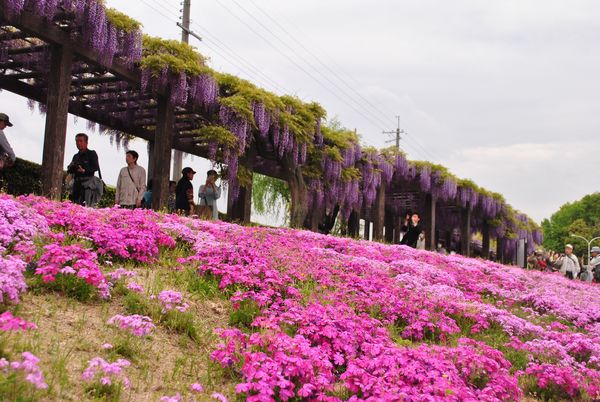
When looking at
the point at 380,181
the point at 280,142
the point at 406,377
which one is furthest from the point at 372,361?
the point at 380,181

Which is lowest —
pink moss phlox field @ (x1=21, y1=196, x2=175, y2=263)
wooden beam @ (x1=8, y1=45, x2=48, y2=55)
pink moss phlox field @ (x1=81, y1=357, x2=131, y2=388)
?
pink moss phlox field @ (x1=81, y1=357, x2=131, y2=388)

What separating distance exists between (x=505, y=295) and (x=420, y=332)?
4.26 meters

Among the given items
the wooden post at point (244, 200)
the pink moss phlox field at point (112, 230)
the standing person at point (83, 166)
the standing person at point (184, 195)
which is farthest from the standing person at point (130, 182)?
the wooden post at point (244, 200)

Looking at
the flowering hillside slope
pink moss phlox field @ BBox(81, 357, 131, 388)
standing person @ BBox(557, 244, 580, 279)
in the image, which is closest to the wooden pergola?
the flowering hillside slope

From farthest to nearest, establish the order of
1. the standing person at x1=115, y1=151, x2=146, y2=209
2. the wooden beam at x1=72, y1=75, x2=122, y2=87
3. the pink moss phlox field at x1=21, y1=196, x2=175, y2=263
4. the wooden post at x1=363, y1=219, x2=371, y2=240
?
1. the wooden post at x1=363, y1=219, x2=371, y2=240
2. the wooden beam at x1=72, y1=75, x2=122, y2=87
3. the standing person at x1=115, y1=151, x2=146, y2=209
4. the pink moss phlox field at x1=21, y1=196, x2=175, y2=263

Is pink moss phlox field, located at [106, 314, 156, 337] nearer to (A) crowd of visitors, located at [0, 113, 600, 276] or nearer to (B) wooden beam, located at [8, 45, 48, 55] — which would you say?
(A) crowd of visitors, located at [0, 113, 600, 276]

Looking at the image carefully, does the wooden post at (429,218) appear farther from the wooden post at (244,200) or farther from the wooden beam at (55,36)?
the wooden beam at (55,36)

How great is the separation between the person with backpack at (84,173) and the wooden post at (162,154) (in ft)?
9.19

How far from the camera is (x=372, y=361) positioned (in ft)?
15.1

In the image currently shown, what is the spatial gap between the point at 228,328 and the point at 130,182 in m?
6.46

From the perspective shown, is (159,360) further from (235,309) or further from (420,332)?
(420,332)

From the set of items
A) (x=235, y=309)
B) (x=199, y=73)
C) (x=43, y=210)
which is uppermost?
(x=199, y=73)

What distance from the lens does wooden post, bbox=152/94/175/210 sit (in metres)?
13.6

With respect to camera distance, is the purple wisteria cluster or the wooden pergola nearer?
the purple wisteria cluster
